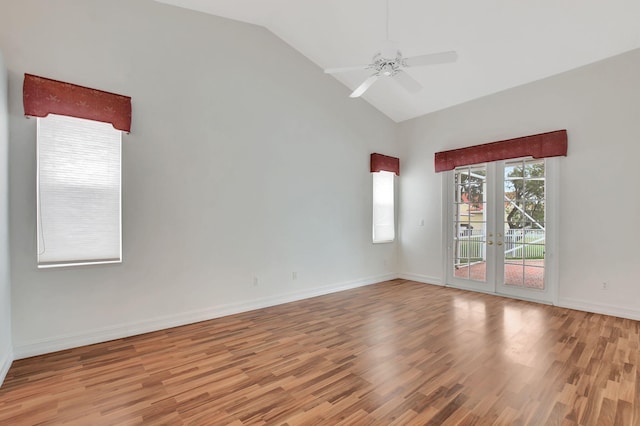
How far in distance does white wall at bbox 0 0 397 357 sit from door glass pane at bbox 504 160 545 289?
2.56m

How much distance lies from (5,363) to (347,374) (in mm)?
2805

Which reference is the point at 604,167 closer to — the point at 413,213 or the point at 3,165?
the point at 413,213

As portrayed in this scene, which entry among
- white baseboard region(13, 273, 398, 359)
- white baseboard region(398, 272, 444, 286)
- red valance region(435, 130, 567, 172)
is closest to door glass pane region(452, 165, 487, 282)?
red valance region(435, 130, 567, 172)

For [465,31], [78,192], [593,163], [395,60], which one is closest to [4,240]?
[78,192]

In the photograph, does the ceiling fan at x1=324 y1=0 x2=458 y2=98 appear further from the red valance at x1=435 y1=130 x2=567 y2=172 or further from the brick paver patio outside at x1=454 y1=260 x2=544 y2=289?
the brick paver patio outside at x1=454 y1=260 x2=544 y2=289

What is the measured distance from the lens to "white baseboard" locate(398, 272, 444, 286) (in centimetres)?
587

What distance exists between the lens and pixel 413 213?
6258 mm

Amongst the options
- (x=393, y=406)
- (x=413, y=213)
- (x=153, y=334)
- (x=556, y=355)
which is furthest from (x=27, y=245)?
(x=413, y=213)

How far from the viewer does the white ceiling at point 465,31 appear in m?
3.47

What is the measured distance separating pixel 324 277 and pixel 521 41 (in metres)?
4.24

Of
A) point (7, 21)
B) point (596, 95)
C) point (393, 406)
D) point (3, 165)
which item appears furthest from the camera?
point (596, 95)

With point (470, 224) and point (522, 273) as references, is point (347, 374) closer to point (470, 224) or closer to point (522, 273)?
point (522, 273)

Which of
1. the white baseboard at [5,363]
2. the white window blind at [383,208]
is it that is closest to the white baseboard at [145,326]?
the white baseboard at [5,363]

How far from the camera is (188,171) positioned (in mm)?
3793
